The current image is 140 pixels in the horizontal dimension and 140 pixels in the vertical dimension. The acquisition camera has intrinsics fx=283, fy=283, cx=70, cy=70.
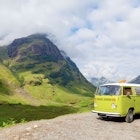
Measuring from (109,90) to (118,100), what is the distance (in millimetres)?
1486

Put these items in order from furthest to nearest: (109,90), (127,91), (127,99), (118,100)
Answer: (127,91) → (109,90) → (127,99) → (118,100)

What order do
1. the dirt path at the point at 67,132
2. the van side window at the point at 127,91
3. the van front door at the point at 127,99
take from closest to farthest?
1. the dirt path at the point at 67,132
2. the van front door at the point at 127,99
3. the van side window at the point at 127,91

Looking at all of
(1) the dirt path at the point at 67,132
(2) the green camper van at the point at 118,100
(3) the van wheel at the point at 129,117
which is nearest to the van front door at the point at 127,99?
(2) the green camper van at the point at 118,100

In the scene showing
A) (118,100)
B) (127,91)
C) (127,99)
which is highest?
(127,91)

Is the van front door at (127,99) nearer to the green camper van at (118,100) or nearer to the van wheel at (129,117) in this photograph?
the green camper van at (118,100)

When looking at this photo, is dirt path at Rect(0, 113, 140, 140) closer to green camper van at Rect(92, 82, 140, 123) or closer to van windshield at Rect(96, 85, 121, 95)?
green camper van at Rect(92, 82, 140, 123)

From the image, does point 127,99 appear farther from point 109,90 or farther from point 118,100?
point 109,90

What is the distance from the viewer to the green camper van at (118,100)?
2516 centimetres

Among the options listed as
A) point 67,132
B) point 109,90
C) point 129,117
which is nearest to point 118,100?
point 109,90

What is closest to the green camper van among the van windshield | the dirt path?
the van windshield

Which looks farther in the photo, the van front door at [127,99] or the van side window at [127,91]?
the van side window at [127,91]

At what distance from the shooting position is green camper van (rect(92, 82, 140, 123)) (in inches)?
990

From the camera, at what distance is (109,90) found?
1029 inches

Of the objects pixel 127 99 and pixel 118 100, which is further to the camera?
pixel 127 99
